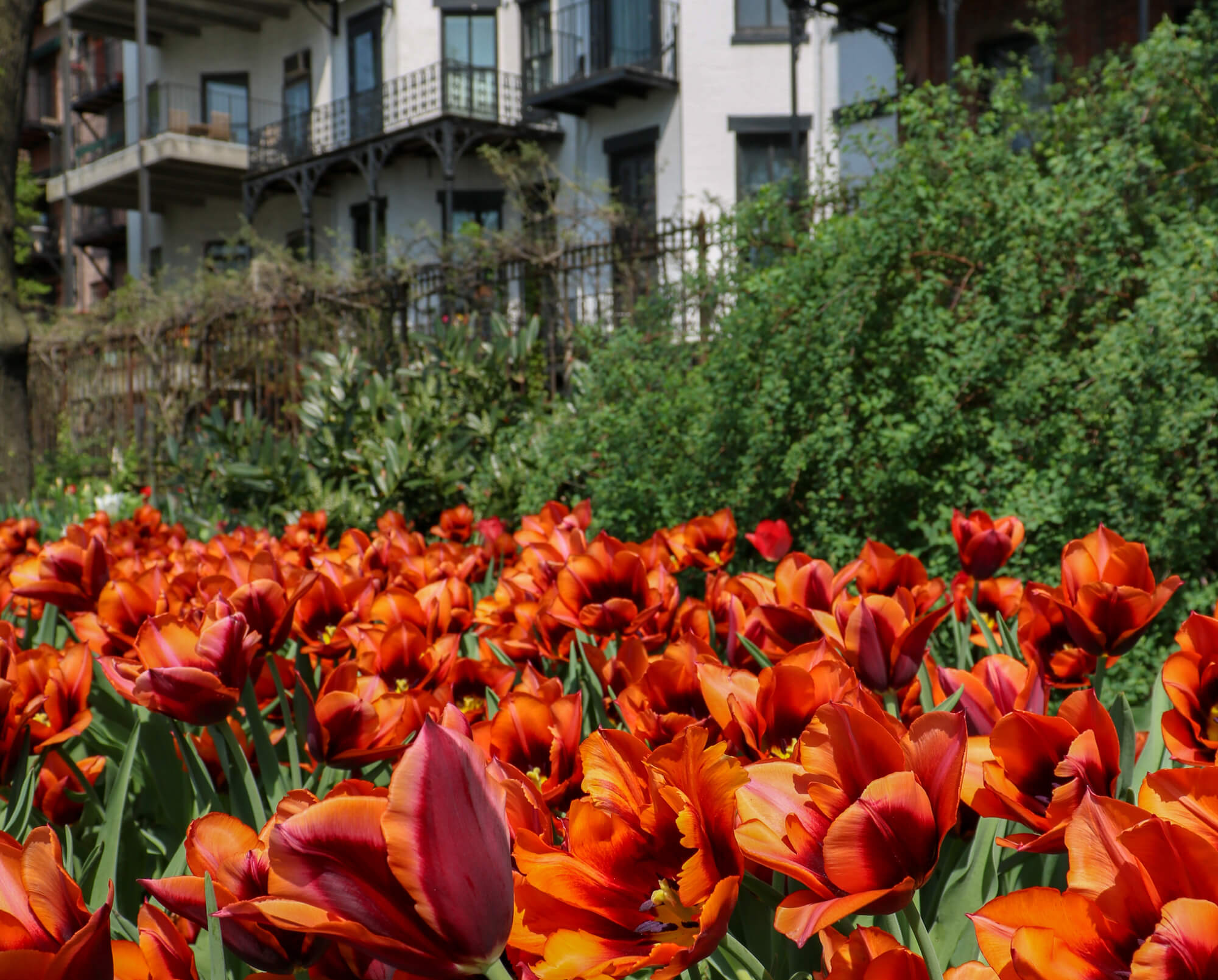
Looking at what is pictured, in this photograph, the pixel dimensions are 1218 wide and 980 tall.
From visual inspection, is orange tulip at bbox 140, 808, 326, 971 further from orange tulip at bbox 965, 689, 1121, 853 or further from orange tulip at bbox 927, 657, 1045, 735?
orange tulip at bbox 927, 657, 1045, 735

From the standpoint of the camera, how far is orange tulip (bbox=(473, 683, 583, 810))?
1006mm

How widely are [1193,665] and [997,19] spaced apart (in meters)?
16.1

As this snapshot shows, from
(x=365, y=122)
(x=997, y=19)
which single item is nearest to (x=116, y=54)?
(x=365, y=122)

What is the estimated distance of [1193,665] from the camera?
1.00 metres

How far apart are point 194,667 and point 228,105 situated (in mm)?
26295

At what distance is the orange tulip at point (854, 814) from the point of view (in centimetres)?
62

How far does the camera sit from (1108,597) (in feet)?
3.96

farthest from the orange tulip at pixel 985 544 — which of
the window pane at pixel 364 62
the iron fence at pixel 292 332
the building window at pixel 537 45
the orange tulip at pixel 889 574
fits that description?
the window pane at pixel 364 62

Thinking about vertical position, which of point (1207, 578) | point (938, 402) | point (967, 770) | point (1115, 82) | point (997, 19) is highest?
point (997, 19)

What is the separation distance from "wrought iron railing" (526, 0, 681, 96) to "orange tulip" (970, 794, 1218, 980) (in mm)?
19003

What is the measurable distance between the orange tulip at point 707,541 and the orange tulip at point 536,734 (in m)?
1.06

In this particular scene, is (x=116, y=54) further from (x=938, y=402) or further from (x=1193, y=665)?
(x=1193, y=665)

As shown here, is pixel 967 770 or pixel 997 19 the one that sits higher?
pixel 997 19

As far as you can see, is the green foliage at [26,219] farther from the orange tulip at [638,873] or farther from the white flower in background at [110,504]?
the orange tulip at [638,873]
